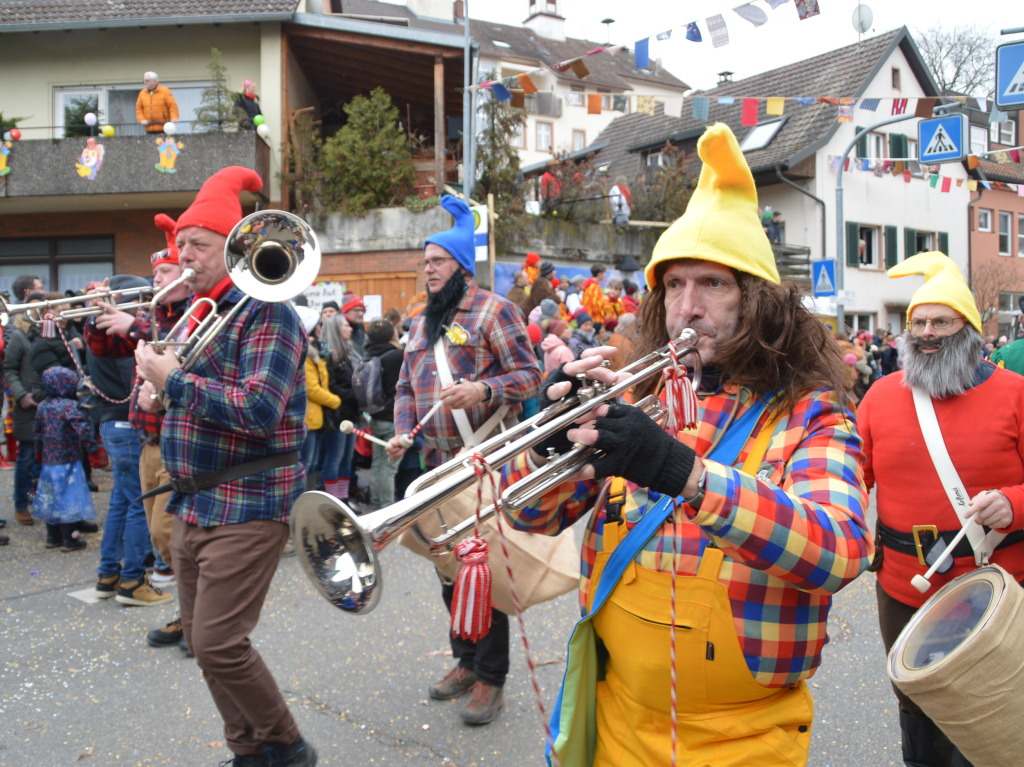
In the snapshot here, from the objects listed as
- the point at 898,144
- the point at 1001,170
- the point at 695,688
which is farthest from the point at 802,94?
the point at 695,688

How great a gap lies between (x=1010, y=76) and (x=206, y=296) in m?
6.79

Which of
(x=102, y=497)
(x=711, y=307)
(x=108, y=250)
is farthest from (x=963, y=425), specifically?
(x=108, y=250)

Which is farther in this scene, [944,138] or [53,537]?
[944,138]

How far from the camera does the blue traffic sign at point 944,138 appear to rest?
10.6 meters

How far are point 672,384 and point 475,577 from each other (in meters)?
0.55

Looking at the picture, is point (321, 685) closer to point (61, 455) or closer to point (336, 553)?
point (336, 553)

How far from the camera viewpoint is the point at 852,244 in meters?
25.9

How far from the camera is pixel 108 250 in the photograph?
53.9 feet

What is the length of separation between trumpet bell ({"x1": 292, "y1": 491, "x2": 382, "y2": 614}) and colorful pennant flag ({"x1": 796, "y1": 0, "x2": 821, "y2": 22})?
27.7ft

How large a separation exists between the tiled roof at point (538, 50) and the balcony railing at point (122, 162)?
25614 millimetres

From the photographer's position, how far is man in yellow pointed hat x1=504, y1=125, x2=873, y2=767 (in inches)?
59.9

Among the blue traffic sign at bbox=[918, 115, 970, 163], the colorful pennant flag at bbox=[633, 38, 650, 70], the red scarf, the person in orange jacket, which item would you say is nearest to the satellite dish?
the blue traffic sign at bbox=[918, 115, 970, 163]

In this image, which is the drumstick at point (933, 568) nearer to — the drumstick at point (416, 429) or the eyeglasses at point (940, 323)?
the eyeglasses at point (940, 323)

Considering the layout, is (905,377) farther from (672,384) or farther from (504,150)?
(504,150)
